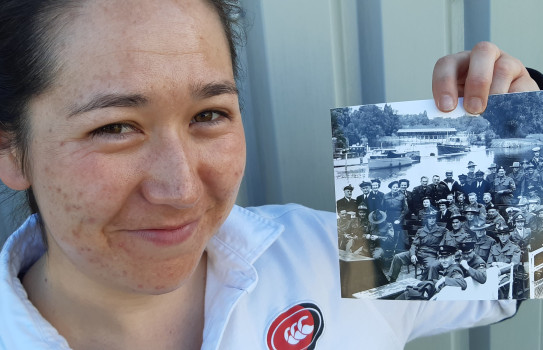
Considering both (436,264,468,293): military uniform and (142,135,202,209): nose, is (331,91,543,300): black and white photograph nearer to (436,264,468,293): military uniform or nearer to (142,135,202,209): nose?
(436,264,468,293): military uniform

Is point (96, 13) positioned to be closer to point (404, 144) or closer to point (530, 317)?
point (404, 144)

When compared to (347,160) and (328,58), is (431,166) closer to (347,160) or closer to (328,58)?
(347,160)

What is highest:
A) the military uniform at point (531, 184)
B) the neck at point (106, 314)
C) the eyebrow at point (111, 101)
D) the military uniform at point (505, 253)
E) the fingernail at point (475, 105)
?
the eyebrow at point (111, 101)

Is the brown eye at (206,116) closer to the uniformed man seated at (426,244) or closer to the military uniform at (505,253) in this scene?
the uniformed man seated at (426,244)

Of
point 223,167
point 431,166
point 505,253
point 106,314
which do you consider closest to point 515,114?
point 431,166

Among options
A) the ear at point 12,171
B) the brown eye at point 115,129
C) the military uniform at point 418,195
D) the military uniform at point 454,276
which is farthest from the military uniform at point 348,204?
the ear at point 12,171

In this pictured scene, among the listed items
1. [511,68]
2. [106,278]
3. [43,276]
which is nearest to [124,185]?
[106,278]

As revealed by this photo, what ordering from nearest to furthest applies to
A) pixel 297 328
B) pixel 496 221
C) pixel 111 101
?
pixel 111 101, pixel 496 221, pixel 297 328

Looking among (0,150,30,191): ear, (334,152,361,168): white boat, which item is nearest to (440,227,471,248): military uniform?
(334,152,361,168): white boat
